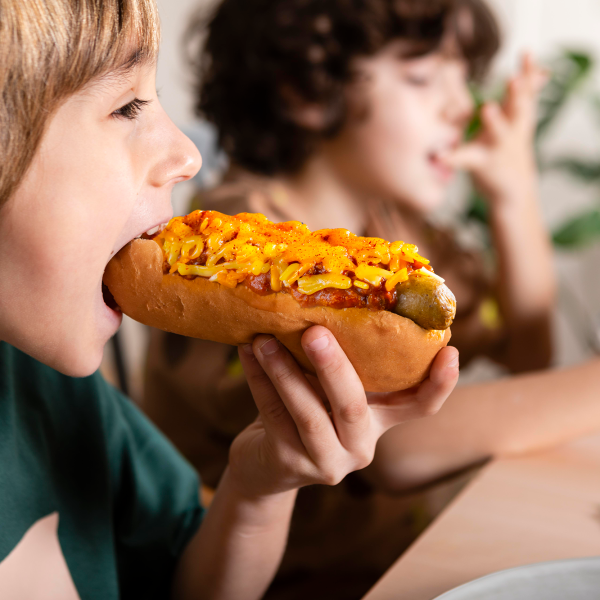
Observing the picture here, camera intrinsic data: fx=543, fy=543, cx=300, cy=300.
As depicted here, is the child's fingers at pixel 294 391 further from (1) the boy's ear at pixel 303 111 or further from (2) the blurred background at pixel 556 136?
(2) the blurred background at pixel 556 136

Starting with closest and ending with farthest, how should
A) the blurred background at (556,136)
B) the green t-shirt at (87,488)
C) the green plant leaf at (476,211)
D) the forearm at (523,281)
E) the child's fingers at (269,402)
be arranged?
the child's fingers at (269,402)
the green t-shirt at (87,488)
the forearm at (523,281)
the green plant leaf at (476,211)
the blurred background at (556,136)

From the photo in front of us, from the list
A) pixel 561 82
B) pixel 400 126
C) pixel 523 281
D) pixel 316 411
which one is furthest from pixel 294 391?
pixel 561 82

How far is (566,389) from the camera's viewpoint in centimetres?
119

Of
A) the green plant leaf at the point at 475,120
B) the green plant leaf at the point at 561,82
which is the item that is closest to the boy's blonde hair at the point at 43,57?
the green plant leaf at the point at 475,120

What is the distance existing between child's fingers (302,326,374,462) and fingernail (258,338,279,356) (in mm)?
53

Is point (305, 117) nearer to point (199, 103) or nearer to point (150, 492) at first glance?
point (199, 103)

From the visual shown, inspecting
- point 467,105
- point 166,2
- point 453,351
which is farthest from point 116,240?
point 166,2

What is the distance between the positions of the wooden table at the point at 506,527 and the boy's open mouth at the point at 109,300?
20.2 inches

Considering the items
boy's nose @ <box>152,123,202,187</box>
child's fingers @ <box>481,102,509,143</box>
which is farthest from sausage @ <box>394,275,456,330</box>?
child's fingers @ <box>481,102,509,143</box>

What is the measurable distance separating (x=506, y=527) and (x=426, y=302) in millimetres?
480

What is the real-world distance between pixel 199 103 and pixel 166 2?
6.72ft

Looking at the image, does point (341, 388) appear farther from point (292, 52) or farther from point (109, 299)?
point (292, 52)

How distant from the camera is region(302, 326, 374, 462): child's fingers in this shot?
2.04ft

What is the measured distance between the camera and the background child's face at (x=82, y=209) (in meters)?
0.57
